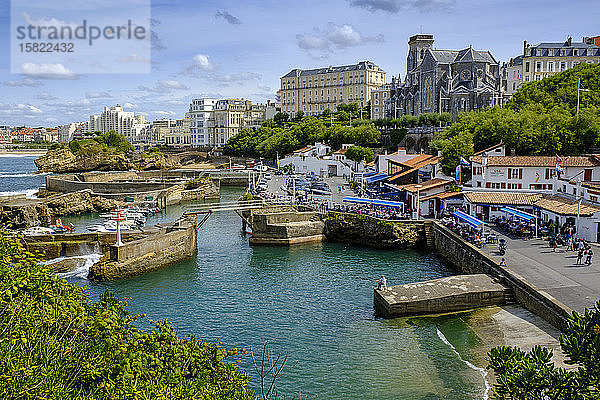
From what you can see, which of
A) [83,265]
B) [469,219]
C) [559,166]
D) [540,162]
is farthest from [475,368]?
[540,162]

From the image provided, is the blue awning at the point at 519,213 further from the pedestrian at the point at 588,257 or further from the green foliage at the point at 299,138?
the green foliage at the point at 299,138

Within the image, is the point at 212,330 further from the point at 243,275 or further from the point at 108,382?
the point at 108,382

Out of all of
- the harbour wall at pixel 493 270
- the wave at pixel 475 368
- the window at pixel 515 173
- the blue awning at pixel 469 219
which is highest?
the window at pixel 515 173

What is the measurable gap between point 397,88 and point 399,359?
102922 mm

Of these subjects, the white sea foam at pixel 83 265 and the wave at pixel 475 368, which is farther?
the white sea foam at pixel 83 265

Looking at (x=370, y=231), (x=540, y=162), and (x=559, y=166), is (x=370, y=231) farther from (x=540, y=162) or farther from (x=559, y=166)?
(x=559, y=166)

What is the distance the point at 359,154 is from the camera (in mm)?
80500

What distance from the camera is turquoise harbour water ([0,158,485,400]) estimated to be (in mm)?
20547

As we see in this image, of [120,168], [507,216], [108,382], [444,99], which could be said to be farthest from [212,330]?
[120,168]

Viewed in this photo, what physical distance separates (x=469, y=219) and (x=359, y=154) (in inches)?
1667

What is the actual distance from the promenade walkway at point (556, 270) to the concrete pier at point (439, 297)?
1.86m

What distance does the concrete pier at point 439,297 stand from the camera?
1057 inches

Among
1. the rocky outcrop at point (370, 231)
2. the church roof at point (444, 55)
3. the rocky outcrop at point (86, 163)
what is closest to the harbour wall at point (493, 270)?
the rocky outcrop at point (370, 231)

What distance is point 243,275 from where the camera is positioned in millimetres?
35656
